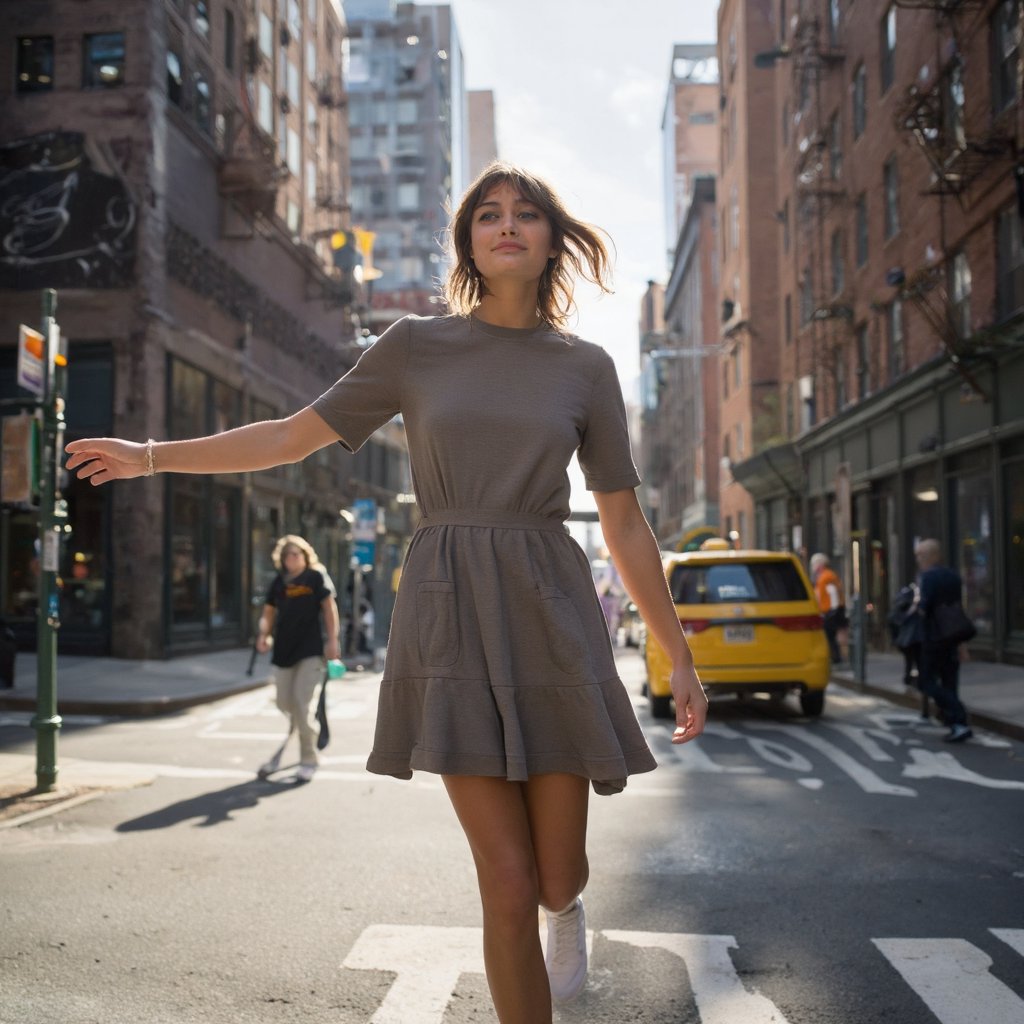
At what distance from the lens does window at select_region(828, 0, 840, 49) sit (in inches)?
1150

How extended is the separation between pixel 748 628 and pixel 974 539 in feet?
28.0

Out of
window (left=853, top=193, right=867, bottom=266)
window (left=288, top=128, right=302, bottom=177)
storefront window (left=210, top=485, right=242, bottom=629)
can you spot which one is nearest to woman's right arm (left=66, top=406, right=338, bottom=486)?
storefront window (left=210, top=485, right=242, bottom=629)

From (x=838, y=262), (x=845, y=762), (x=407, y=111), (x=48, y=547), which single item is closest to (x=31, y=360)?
(x=48, y=547)

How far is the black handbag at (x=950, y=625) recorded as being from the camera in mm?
11602

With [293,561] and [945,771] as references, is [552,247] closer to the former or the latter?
[293,561]

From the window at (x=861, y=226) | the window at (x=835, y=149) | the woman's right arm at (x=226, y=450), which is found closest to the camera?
the woman's right arm at (x=226, y=450)

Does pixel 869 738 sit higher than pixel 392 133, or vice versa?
pixel 392 133

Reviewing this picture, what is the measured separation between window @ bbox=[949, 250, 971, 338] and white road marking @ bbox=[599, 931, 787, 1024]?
17.0m

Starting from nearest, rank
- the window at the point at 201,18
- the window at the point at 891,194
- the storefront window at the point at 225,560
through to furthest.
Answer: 1. the window at the point at 201,18
2. the window at the point at 891,194
3. the storefront window at the point at 225,560

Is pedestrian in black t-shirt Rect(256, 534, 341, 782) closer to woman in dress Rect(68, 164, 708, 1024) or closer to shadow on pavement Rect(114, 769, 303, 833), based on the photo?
shadow on pavement Rect(114, 769, 303, 833)

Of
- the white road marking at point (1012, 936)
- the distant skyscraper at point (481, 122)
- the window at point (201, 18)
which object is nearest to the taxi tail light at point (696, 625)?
the white road marking at point (1012, 936)

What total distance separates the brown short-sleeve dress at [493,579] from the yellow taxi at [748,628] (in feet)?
33.6

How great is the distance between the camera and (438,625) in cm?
274

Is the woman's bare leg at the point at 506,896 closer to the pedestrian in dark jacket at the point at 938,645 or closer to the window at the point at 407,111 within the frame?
the pedestrian in dark jacket at the point at 938,645
